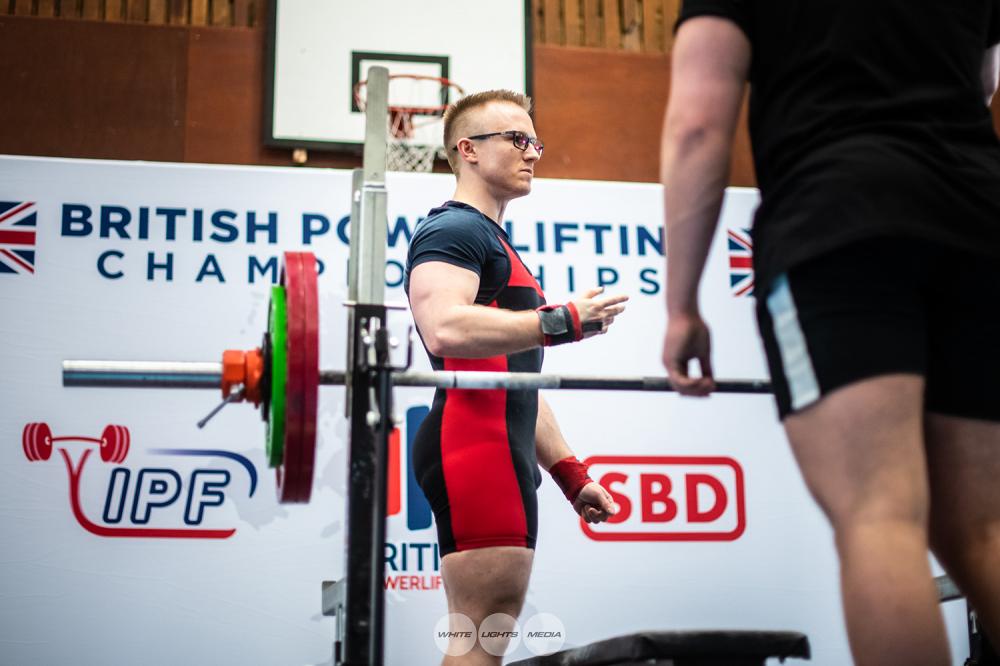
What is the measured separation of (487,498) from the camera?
2094 mm

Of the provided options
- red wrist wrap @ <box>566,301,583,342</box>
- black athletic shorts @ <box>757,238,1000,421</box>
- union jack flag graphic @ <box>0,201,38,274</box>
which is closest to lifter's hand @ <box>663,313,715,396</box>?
black athletic shorts @ <box>757,238,1000,421</box>

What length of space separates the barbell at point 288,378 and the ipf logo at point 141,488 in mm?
1926

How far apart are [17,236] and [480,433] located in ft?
8.17

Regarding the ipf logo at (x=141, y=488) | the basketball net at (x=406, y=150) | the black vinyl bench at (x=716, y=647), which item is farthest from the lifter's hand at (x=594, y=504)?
the basketball net at (x=406, y=150)

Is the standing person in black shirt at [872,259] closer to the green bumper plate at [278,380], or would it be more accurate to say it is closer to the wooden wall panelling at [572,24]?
the green bumper plate at [278,380]

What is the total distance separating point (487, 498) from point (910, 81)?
4.03 ft

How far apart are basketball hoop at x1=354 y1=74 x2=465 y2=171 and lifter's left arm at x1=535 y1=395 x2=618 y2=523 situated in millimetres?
2261

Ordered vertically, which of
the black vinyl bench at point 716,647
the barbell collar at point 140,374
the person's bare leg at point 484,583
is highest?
the barbell collar at point 140,374

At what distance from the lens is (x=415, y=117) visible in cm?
461

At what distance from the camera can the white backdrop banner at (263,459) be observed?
3.63 m

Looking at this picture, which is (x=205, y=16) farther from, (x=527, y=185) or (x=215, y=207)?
(x=527, y=185)

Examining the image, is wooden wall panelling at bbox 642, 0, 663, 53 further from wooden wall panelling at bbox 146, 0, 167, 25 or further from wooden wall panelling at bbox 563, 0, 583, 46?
wooden wall panelling at bbox 146, 0, 167, 25

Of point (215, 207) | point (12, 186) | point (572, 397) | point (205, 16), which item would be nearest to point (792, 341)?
point (572, 397)

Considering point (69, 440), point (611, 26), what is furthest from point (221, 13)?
point (69, 440)
